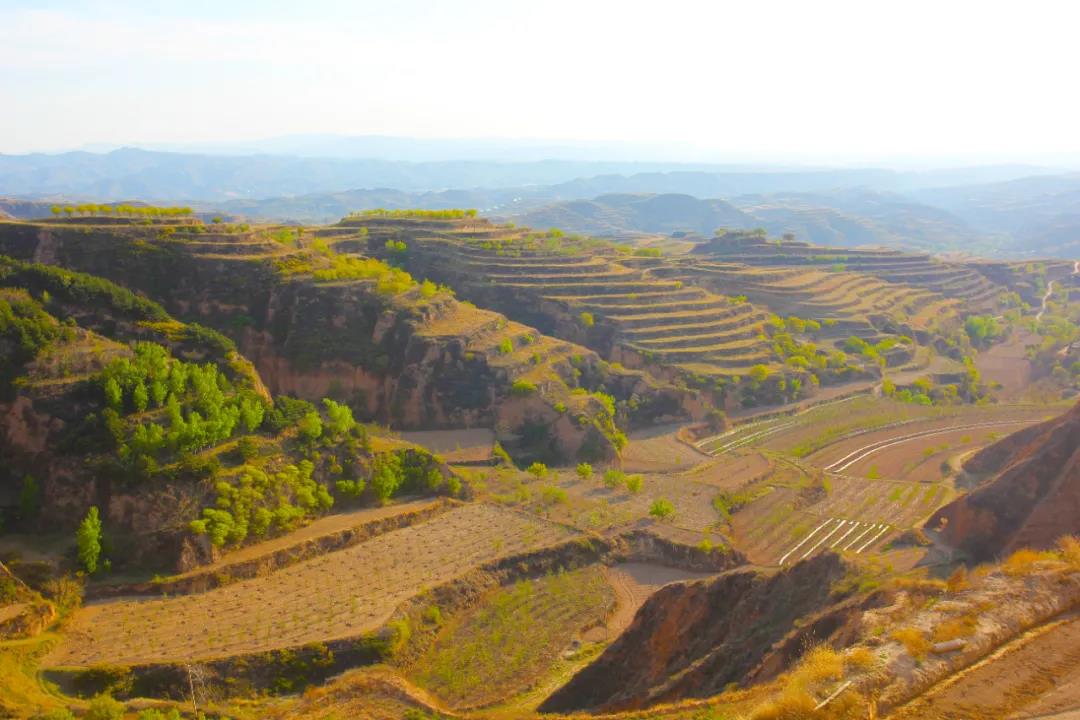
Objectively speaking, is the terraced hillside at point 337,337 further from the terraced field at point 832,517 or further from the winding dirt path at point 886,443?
the winding dirt path at point 886,443

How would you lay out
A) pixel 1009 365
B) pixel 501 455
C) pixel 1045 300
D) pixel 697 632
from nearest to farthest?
pixel 697 632 < pixel 501 455 < pixel 1009 365 < pixel 1045 300

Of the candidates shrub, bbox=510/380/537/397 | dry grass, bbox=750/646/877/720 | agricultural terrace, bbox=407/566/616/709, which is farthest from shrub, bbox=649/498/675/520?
dry grass, bbox=750/646/877/720

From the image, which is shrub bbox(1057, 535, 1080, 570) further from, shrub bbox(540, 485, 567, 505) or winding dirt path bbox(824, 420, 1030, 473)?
winding dirt path bbox(824, 420, 1030, 473)

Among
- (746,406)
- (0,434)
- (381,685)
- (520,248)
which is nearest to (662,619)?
(381,685)

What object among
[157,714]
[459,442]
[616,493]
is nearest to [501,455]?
[459,442]

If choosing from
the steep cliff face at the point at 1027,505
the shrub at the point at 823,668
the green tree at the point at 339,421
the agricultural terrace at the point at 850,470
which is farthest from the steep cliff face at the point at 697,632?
the green tree at the point at 339,421

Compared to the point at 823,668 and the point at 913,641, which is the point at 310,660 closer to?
the point at 823,668

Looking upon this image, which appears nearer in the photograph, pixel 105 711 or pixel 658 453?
pixel 105 711
